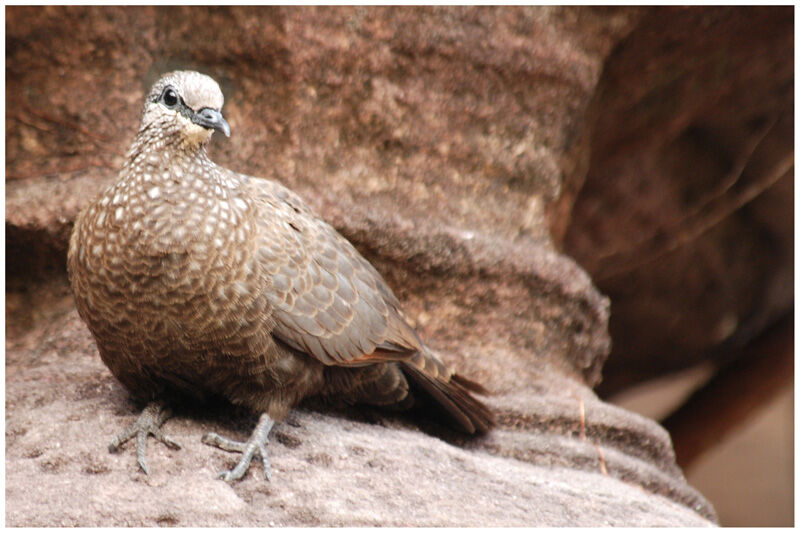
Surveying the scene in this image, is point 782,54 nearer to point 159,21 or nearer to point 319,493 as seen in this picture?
point 159,21

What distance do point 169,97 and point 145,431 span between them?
0.89 m

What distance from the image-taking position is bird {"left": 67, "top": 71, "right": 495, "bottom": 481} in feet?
8.09

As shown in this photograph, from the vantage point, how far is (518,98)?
3.78 m

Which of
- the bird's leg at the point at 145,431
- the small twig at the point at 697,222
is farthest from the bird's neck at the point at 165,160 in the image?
the small twig at the point at 697,222

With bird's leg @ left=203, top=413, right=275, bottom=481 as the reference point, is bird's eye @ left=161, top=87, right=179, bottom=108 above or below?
above

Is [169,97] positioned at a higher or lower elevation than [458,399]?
higher

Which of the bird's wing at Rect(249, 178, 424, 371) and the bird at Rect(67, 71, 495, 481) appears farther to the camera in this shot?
the bird's wing at Rect(249, 178, 424, 371)

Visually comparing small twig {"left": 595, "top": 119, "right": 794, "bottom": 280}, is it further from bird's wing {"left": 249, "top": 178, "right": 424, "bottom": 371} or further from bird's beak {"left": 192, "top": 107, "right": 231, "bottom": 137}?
bird's beak {"left": 192, "top": 107, "right": 231, "bottom": 137}

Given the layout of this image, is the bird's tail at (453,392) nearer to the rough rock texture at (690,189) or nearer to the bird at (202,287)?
the bird at (202,287)

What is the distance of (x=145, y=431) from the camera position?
8.49 feet

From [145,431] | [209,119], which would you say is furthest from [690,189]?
[145,431]

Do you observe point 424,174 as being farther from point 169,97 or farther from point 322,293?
point 169,97

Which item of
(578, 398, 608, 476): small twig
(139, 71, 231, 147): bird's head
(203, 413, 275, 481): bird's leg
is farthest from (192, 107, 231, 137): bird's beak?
(578, 398, 608, 476): small twig

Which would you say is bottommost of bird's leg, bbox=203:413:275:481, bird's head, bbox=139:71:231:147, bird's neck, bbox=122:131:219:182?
bird's leg, bbox=203:413:275:481
